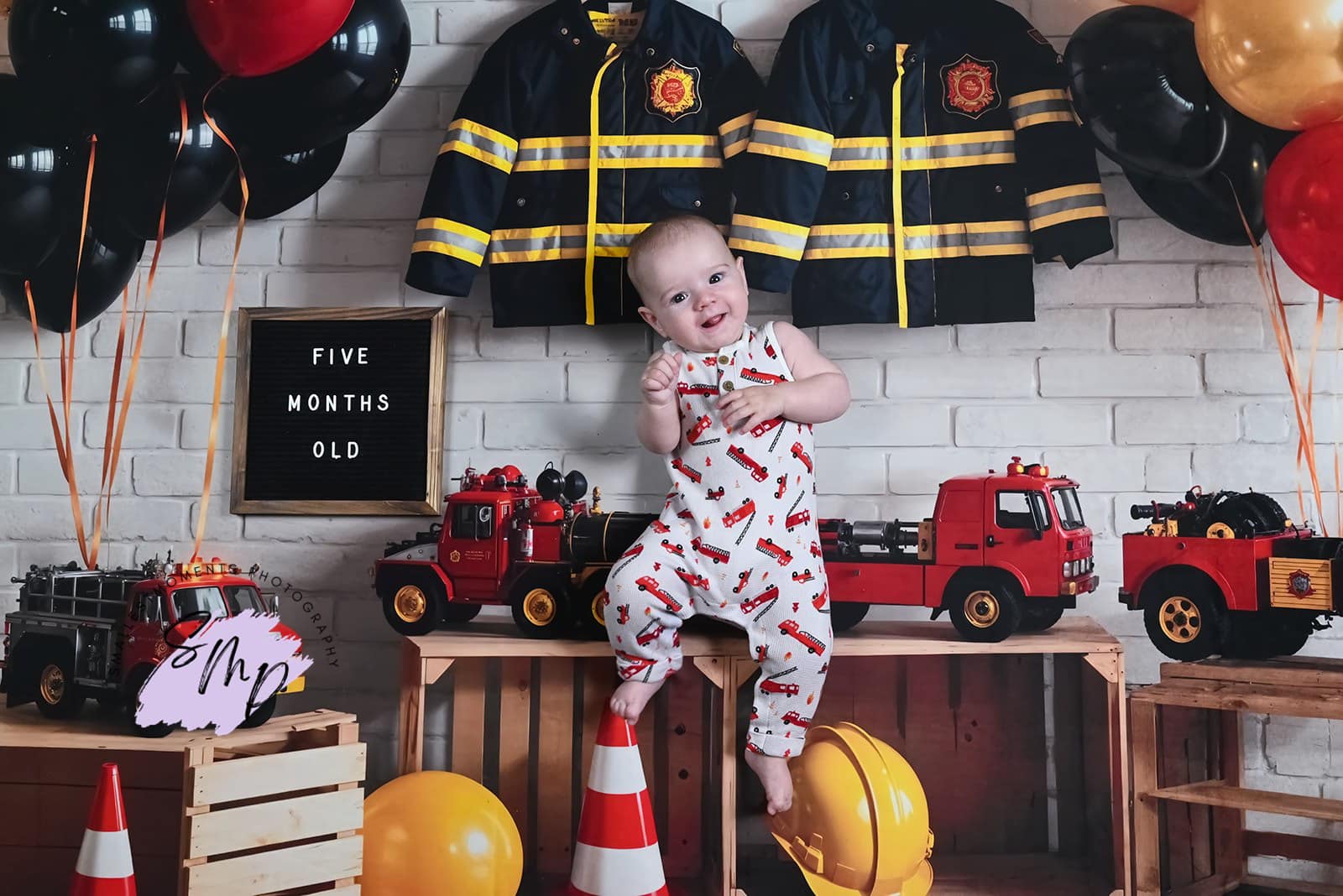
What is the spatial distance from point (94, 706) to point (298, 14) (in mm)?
1323

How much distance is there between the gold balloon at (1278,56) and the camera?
1659 mm

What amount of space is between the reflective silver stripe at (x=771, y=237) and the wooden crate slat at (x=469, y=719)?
1051 mm

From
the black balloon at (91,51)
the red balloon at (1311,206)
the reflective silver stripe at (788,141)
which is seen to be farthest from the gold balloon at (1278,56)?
the black balloon at (91,51)

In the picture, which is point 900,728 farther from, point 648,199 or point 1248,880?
point 648,199

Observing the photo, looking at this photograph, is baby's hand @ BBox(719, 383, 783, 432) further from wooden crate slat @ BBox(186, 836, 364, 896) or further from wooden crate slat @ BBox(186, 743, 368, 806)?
wooden crate slat @ BBox(186, 836, 364, 896)

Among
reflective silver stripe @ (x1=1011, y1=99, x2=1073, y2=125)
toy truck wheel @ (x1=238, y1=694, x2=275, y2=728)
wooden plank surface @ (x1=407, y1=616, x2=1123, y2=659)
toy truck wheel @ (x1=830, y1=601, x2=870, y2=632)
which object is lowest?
toy truck wheel @ (x1=238, y1=694, x2=275, y2=728)

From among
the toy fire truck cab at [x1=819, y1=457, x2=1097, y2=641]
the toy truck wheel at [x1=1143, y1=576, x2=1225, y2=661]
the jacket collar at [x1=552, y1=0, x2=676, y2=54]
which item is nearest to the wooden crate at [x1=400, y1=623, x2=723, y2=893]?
the toy fire truck cab at [x1=819, y1=457, x2=1097, y2=641]

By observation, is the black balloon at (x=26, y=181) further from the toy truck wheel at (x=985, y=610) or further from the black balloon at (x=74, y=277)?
the toy truck wheel at (x=985, y=610)

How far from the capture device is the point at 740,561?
1.83m

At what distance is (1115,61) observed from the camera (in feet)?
6.17

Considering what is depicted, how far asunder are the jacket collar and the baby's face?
64cm

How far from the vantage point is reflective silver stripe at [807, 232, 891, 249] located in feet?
7.02

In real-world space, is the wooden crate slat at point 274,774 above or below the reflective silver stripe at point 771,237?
below

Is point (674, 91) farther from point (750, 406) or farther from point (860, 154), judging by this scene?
point (750, 406)
